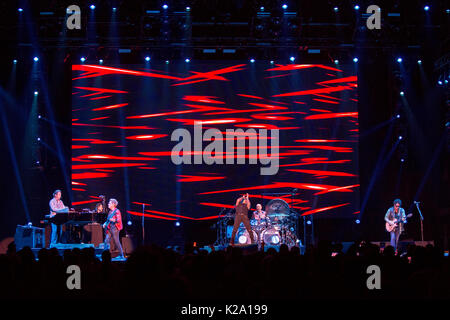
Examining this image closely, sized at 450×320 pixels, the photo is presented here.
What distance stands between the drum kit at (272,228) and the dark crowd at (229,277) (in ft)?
26.0

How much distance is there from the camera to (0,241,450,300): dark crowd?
3.77 m

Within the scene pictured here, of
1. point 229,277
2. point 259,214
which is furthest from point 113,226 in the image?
point 229,277

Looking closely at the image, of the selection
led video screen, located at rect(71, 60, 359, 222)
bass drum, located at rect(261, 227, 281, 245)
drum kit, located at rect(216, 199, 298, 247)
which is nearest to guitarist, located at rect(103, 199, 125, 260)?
led video screen, located at rect(71, 60, 359, 222)

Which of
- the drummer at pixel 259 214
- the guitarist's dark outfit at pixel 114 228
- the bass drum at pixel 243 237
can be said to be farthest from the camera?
the drummer at pixel 259 214

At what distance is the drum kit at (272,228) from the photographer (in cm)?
1330

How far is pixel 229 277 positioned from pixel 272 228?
9509 millimetres

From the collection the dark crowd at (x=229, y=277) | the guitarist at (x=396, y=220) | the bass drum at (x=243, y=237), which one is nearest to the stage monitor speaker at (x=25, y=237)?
the bass drum at (x=243, y=237)

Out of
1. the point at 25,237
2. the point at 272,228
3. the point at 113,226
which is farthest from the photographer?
the point at 272,228

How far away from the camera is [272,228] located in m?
13.4

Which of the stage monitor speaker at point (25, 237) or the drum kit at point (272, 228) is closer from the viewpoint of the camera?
the stage monitor speaker at point (25, 237)

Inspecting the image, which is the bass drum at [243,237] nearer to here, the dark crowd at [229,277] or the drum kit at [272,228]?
the drum kit at [272,228]

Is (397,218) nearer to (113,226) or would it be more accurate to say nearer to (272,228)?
(272,228)

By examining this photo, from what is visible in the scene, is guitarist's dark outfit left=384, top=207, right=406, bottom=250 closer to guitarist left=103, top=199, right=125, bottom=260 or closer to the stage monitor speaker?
guitarist left=103, top=199, right=125, bottom=260

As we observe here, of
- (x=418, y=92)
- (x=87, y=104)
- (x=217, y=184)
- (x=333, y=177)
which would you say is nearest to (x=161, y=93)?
(x=87, y=104)
